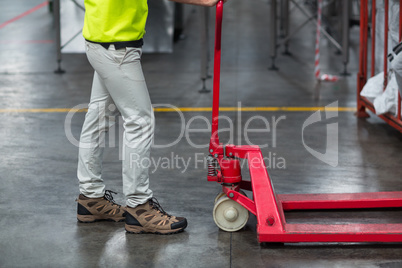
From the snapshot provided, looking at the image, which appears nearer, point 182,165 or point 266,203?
point 266,203

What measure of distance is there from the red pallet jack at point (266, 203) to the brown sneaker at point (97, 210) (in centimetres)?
69

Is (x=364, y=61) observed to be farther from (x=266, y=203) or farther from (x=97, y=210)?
(x=97, y=210)

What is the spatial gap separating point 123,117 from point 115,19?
63cm

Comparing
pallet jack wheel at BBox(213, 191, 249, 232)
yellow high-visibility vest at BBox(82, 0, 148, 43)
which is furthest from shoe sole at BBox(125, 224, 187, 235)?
yellow high-visibility vest at BBox(82, 0, 148, 43)

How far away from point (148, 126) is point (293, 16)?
13.4m

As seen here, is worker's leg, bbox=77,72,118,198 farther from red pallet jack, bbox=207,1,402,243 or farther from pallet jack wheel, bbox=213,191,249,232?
pallet jack wheel, bbox=213,191,249,232

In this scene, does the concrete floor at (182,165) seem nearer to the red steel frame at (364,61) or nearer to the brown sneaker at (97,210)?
the brown sneaker at (97,210)

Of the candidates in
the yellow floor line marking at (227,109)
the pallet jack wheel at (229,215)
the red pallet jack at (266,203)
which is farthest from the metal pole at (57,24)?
the pallet jack wheel at (229,215)

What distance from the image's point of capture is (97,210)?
13.3 ft

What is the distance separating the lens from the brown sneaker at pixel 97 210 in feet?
13.3

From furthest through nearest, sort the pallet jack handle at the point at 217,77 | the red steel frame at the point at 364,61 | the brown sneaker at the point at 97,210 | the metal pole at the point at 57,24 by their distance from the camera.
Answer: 1. the metal pole at the point at 57,24
2. the red steel frame at the point at 364,61
3. the brown sneaker at the point at 97,210
4. the pallet jack handle at the point at 217,77

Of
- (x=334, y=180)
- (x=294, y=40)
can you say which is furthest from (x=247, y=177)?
(x=294, y=40)

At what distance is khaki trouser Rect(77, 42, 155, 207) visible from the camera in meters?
3.60

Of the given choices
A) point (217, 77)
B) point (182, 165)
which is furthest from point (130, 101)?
point (182, 165)
